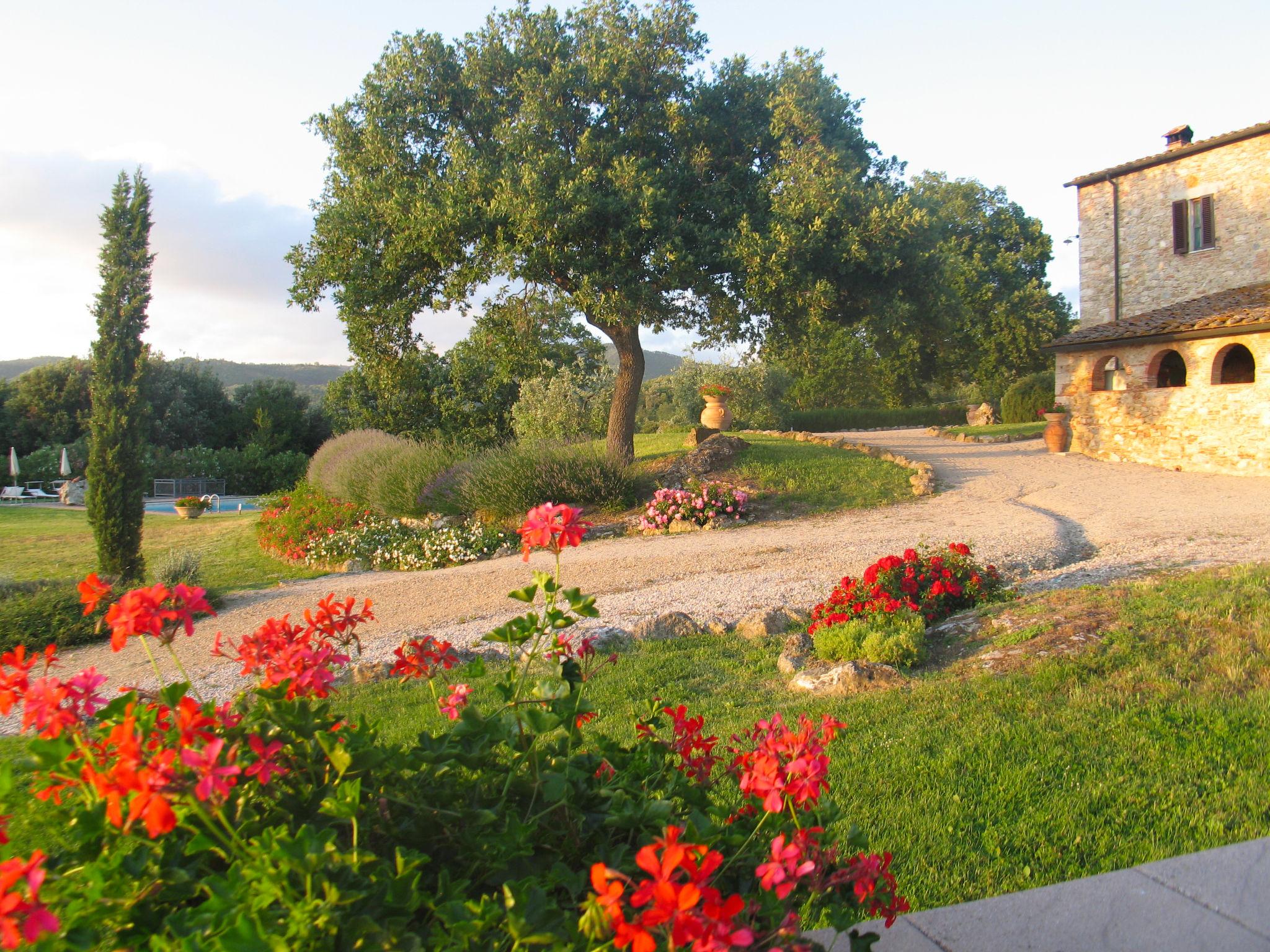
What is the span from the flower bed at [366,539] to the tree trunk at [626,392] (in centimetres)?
295

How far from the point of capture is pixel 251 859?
3.67 ft

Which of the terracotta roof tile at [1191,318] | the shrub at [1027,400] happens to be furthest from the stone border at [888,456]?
the shrub at [1027,400]

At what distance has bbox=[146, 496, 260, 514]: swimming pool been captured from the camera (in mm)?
22312

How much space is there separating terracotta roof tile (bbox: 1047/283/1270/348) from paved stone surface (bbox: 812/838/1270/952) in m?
13.2

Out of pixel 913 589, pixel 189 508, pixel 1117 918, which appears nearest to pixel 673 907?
pixel 1117 918

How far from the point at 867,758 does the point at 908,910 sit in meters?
1.15

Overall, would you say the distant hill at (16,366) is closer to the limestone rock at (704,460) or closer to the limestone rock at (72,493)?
the limestone rock at (72,493)

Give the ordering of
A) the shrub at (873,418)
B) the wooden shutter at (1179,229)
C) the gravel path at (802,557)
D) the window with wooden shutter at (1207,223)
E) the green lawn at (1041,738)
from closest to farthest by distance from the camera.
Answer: the green lawn at (1041,738)
the gravel path at (802,557)
the window with wooden shutter at (1207,223)
the wooden shutter at (1179,229)
the shrub at (873,418)

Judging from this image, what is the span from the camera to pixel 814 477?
13.0 meters

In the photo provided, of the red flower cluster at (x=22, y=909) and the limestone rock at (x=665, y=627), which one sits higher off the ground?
the red flower cluster at (x=22, y=909)

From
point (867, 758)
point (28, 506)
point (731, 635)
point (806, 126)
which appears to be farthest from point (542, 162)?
point (28, 506)

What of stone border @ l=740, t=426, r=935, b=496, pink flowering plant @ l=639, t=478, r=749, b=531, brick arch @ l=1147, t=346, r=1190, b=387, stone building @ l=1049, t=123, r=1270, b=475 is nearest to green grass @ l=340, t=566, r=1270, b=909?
pink flowering plant @ l=639, t=478, r=749, b=531

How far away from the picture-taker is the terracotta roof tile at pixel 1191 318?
41.8 ft

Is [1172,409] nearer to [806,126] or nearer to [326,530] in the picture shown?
[806,126]
